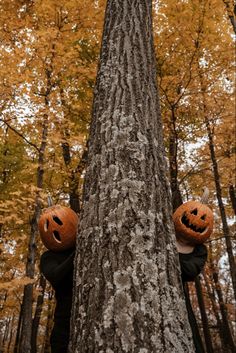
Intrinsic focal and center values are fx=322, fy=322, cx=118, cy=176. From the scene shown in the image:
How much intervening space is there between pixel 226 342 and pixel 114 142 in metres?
15.3

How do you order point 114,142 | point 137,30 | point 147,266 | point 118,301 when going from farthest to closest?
point 137,30
point 114,142
point 147,266
point 118,301

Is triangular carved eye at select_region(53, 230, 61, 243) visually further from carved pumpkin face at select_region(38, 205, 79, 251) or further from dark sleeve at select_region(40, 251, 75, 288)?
dark sleeve at select_region(40, 251, 75, 288)

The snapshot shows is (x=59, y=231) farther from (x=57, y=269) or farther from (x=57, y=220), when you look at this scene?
(x=57, y=269)

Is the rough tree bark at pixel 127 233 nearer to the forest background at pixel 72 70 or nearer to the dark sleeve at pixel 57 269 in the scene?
the dark sleeve at pixel 57 269

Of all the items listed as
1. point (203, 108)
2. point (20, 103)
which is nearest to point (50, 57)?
point (20, 103)

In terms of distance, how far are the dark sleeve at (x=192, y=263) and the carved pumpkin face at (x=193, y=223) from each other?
0.10m

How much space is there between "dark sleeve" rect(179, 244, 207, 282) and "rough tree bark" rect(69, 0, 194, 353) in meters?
0.74

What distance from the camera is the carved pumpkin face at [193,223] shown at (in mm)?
2680

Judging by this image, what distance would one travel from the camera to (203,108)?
10125 millimetres

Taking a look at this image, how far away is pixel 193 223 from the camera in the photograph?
2689 millimetres

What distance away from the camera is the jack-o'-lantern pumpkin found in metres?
2.68

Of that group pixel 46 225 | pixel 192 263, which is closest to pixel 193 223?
pixel 192 263

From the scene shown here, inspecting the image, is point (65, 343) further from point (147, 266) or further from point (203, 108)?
point (203, 108)

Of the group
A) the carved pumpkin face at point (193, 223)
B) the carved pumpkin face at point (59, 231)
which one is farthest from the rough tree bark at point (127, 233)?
the carved pumpkin face at point (193, 223)
